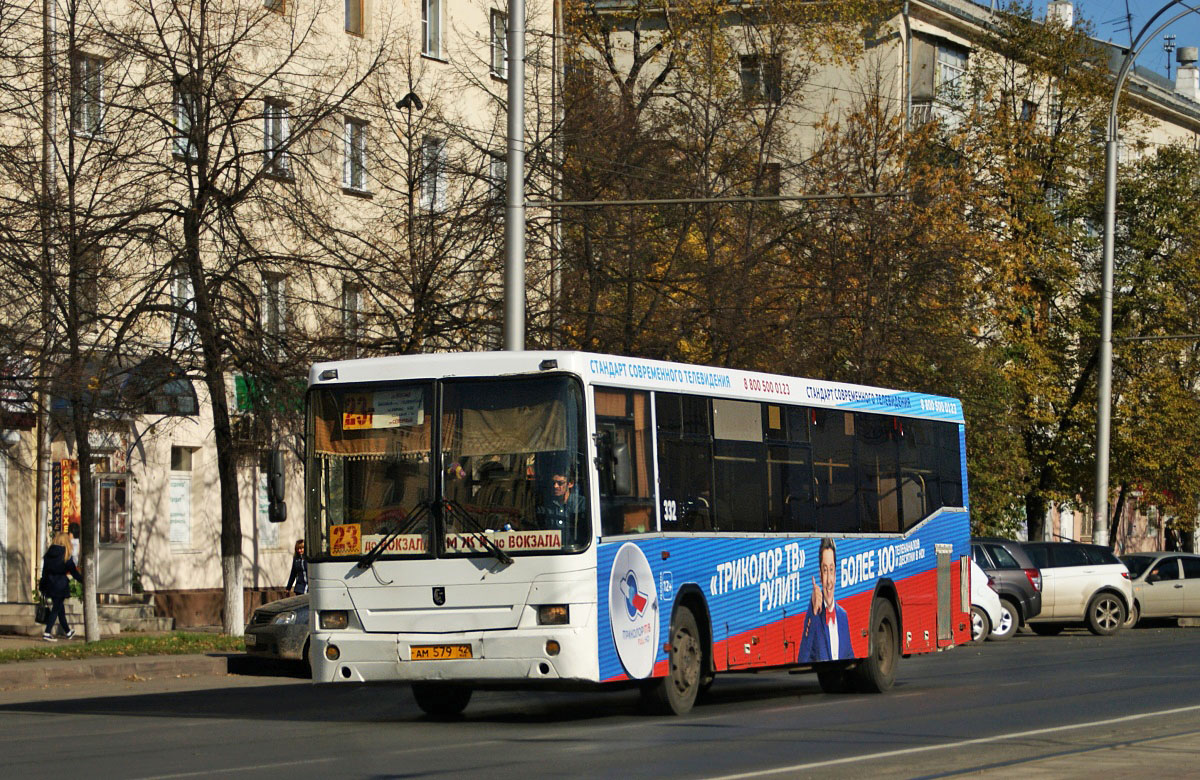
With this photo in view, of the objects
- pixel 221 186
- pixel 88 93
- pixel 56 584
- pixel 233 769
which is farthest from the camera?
pixel 56 584

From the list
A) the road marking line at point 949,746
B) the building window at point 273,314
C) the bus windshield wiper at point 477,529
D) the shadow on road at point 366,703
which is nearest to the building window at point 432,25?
the building window at point 273,314

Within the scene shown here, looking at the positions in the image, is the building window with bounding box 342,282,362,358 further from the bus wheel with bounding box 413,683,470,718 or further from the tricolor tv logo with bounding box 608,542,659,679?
the tricolor tv logo with bounding box 608,542,659,679

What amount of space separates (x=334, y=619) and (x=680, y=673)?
2913 mm

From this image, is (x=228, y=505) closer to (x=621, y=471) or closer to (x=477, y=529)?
(x=477, y=529)

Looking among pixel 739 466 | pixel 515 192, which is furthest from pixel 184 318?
pixel 739 466

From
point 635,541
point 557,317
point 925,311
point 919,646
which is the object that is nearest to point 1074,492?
point 925,311

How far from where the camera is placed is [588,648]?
14.2 metres

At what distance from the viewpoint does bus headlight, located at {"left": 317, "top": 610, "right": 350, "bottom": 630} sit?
14.8 meters

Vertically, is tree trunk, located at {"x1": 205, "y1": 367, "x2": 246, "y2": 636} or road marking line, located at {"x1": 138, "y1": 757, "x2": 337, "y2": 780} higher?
tree trunk, located at {"x1": 205, "y1": 367, "x2": 246, "y2": 636}

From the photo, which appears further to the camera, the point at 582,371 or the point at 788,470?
the point at 788,470

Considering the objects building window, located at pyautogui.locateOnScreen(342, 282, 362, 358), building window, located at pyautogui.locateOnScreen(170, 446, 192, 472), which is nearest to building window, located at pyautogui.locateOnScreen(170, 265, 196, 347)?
building window, located at pyautogui.locateOnScreen(342, 282, 362, 358)

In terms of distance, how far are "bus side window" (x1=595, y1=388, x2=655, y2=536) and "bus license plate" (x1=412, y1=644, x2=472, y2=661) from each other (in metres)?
1.41

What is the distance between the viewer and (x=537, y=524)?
14.4 m

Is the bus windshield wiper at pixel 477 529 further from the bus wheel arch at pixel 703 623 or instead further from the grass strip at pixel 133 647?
the grass strip at pixel 133 647
